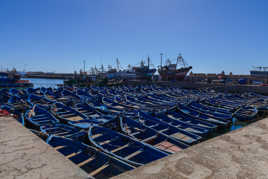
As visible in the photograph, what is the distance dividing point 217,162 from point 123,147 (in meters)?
6.91

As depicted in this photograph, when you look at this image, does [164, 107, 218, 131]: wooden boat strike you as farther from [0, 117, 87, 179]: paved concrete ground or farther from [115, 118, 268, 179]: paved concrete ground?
[0, 117, 87, 179]: paved concrete ground

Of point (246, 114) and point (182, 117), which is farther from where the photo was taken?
point (246, 114)

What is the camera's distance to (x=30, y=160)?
2.78 m

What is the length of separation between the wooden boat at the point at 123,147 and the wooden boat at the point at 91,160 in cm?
34

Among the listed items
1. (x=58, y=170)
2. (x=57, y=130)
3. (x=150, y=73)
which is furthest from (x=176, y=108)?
(x=150, y=73)

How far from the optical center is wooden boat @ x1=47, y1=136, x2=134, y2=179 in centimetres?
689

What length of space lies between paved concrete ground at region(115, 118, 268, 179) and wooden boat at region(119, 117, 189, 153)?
218 inches

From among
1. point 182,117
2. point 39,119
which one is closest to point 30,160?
point 39,119

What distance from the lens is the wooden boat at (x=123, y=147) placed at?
8.09 metres

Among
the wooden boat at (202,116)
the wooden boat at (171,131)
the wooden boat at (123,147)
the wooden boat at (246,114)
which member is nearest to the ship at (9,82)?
the wooden boat at (171,131)

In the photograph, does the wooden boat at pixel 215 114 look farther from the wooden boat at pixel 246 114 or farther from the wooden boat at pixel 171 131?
the wooden boat at pixel 171 131

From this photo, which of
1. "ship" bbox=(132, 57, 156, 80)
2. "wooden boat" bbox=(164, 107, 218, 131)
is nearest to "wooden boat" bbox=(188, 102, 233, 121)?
"wooden boat" bbox=(164, 107, 218, 131)

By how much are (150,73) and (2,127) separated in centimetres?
Result: 7391

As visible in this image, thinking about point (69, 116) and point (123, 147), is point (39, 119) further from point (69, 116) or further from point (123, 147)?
point (123, 147)
